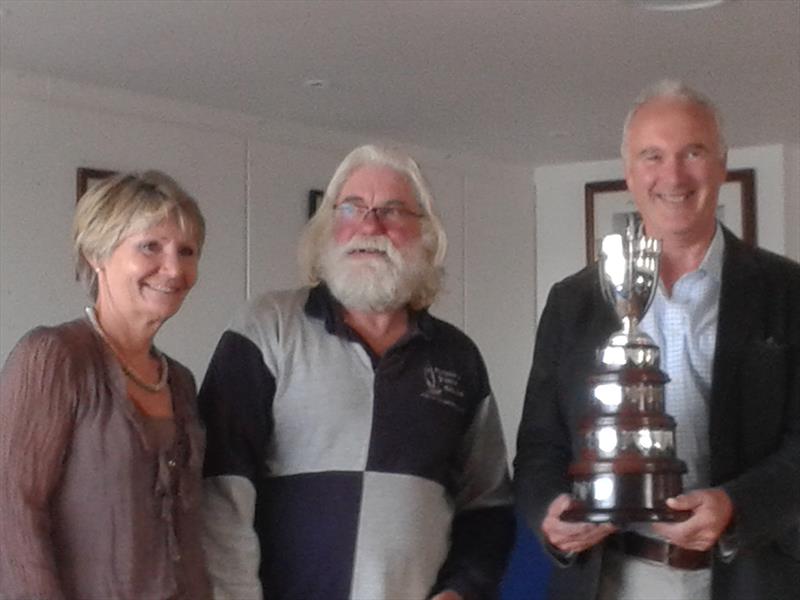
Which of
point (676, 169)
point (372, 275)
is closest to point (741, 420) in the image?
point (676, 169)

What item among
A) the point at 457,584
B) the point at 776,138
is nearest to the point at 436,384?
the point at 457,584

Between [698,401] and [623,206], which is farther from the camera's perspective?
[623,206]

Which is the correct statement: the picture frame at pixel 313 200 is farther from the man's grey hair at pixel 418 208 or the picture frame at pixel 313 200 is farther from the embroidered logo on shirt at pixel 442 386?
the embroidered logo on shirt at pixel 442 386

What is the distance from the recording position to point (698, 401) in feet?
6.88

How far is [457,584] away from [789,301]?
0.69m

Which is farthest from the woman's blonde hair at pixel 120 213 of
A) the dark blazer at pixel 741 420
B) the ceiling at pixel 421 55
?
the ceiling at pixel 421 55

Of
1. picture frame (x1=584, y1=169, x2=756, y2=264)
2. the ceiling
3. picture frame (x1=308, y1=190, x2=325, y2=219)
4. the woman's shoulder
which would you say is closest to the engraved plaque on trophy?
the woman's shoulder

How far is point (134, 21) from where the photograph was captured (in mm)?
3381

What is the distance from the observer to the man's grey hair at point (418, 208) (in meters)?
2.29

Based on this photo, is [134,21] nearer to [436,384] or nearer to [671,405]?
[436,384]

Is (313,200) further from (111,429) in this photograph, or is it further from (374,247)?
(111,429)

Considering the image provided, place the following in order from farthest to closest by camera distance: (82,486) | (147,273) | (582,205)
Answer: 1. (582,205)
2. (147,273)
3. (82,486)

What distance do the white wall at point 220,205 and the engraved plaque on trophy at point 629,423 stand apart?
7.70ft

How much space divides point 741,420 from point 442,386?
1.56 ft
